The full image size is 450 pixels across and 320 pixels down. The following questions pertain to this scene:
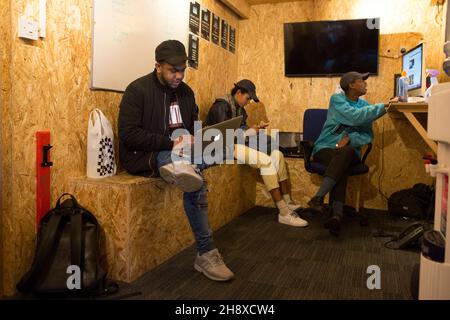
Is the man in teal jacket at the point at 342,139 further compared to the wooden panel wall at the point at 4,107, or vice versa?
the man in teal jacket at the point at 342,139

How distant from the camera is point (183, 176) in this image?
180 cm

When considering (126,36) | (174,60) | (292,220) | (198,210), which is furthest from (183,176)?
(292,220)

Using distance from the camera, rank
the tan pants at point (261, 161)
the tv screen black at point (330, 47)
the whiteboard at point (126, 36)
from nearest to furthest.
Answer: the whiteboard at point (126, 36) < the tan pants at point (261, 161) < the tv screen black at point (330, 47)

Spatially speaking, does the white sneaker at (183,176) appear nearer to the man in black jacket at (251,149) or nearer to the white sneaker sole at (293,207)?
the man in black jacket at (251,149)

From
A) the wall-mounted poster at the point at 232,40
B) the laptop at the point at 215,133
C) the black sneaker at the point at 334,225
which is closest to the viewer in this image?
the laptop at the point at 215,133

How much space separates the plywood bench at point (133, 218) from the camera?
1.86 m

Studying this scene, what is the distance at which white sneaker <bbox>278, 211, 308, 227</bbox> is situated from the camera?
301 centimetres

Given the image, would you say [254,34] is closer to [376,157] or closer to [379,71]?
[379,71]

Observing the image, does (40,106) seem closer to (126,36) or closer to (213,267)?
(126,36)

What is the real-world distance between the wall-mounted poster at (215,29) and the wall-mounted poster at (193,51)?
369 mm

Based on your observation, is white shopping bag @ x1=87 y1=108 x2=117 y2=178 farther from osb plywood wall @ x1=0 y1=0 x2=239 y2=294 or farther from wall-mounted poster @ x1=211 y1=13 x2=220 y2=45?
wall-mounted poster @ x1=211 y1=13 x2=220 y2=45

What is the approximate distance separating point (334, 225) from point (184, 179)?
1.36 metres

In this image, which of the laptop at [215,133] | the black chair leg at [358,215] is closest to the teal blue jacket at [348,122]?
the black chair leg at [358,215]
